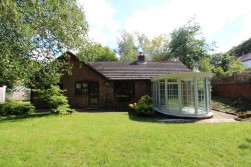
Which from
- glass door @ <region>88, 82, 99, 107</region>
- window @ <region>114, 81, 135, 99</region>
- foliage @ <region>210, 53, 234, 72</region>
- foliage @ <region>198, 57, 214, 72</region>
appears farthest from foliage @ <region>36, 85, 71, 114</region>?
foliage @ <region>210, 53, 234, 72</region>

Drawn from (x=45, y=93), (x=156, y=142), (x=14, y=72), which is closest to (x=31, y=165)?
(x=156, y=142)

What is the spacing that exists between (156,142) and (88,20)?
32.5 ft

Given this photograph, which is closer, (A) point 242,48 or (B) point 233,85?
(B) point 233,85

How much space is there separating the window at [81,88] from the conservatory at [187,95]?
7398mm

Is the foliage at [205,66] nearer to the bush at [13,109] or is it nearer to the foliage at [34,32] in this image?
the foliage at [34,32]

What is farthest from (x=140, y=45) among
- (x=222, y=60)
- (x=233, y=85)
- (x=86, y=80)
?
(x=86, y=80)

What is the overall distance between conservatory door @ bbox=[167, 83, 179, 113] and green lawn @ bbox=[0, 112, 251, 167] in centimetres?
419

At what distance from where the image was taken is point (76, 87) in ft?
54.1

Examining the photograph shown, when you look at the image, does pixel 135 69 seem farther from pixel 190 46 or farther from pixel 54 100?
pixel 190 46

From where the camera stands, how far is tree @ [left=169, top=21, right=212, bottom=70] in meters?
34.3

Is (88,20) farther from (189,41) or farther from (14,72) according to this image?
(189,41)

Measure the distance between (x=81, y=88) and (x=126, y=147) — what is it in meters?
11.6

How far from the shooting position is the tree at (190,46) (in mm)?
34281

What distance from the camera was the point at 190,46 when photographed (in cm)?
3425
